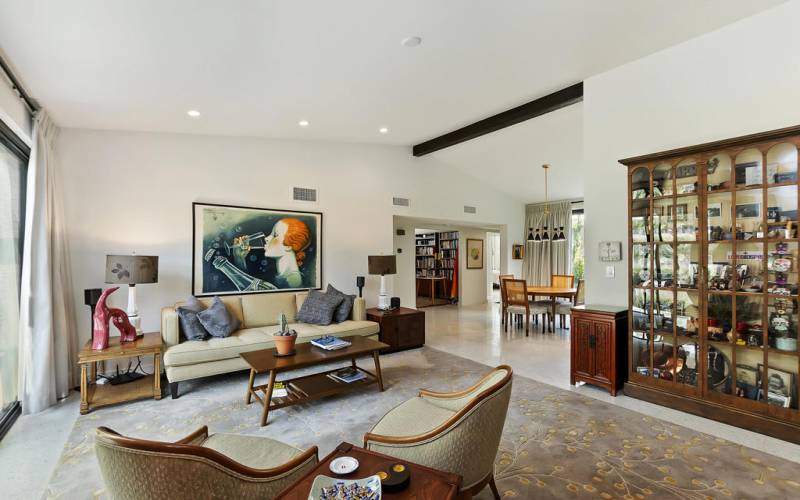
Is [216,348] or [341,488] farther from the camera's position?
[216,348]

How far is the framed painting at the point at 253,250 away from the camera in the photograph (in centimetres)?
482

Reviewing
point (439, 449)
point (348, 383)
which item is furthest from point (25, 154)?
point (439, 449)

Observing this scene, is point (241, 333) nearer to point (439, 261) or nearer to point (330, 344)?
point (330, 344)

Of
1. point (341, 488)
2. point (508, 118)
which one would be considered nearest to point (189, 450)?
point (341, 488)

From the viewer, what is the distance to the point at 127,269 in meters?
3.75

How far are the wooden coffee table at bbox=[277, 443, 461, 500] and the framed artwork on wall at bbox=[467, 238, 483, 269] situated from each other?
905 cm

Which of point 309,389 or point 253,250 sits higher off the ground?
point 253,250

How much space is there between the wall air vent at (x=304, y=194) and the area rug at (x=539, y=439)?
257 centimetres

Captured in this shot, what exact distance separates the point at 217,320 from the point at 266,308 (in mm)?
801

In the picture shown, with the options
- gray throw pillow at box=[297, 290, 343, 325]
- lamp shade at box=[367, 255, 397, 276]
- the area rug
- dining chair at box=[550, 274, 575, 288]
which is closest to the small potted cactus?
the area rug

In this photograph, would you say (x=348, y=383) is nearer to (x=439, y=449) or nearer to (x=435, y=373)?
(x=435, y=373)

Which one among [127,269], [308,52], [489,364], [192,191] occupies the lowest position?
[489,364]

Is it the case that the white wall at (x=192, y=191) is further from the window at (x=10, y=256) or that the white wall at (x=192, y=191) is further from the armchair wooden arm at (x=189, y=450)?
the armchair wooden arm at (x=189, y=450)

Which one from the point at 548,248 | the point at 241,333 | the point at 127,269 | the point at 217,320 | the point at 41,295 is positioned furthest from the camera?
the point at 548,248
